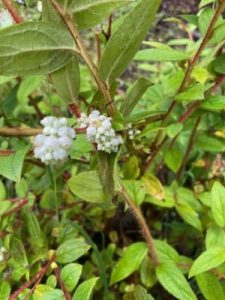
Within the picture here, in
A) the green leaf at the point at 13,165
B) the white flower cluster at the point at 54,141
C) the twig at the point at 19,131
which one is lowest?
the green leaf at the point at 13,165

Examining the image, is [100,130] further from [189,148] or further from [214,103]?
[189,148]

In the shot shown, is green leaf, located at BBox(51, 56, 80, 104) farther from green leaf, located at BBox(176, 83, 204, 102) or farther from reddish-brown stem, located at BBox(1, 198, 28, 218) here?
reddish-brown stem, located at BBox(1, 198, 28, 218)

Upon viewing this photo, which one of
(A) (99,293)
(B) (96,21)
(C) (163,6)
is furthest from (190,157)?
(C) (163,6)

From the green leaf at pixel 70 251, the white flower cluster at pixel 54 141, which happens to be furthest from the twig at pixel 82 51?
the green leaf at pixel 70 251

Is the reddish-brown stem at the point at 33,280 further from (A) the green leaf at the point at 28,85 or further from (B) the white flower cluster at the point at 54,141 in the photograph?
(A) the green leaf at the point at 28,85

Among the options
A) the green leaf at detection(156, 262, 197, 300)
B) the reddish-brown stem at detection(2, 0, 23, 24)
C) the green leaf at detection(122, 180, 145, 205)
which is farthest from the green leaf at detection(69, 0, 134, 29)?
the green leaf at detection(156, 262, 197, 300)

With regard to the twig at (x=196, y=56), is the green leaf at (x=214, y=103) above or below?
below

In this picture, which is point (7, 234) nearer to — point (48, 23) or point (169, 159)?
point (169, 159)
